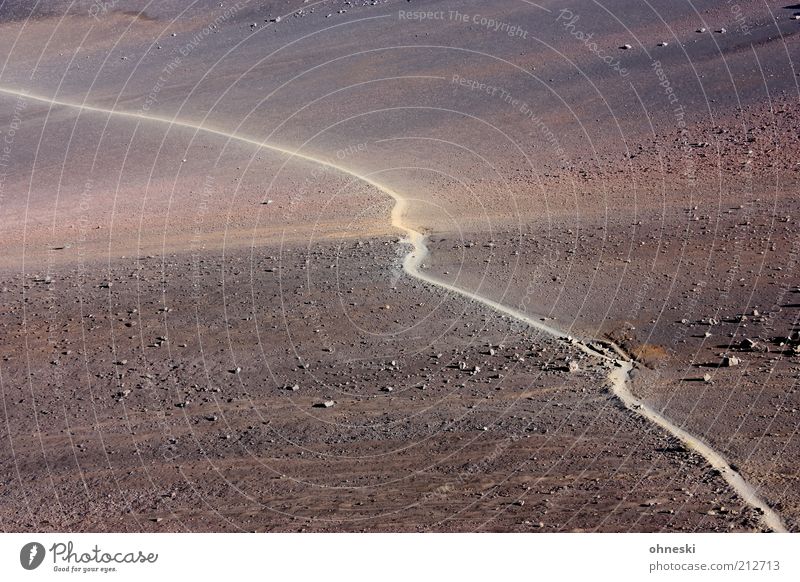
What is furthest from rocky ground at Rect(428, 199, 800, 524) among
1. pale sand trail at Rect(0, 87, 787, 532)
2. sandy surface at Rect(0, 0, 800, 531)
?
pale sand trail at Rect(0, 87, 787, 532)

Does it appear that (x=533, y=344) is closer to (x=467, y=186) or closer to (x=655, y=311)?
(x=655, y=311)

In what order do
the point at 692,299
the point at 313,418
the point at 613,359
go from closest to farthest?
the point at 313,418 → the point at 613,359 → the point at 692,299

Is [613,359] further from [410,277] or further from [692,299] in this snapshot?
[410,277]
